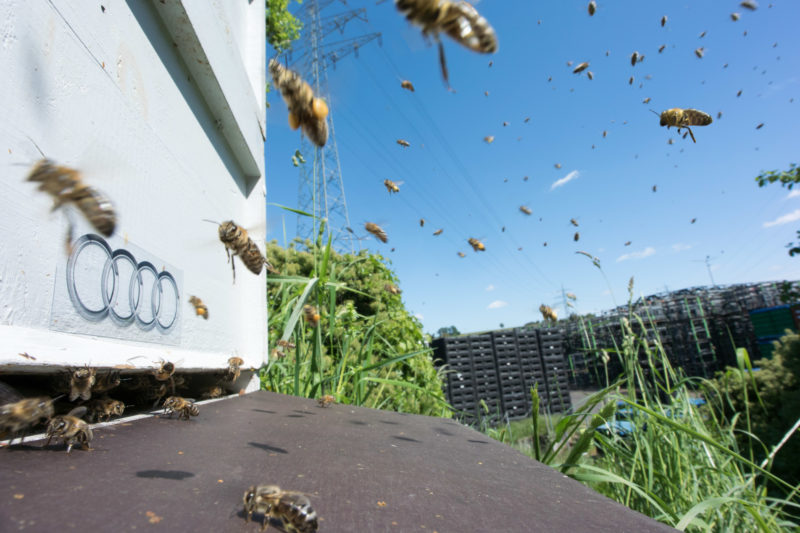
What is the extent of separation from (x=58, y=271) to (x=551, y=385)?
1236cm

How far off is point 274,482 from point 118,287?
91cm

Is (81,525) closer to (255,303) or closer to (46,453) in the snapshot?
(46,453)

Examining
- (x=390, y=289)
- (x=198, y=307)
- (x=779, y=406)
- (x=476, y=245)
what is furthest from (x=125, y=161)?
(x=779, y=406)

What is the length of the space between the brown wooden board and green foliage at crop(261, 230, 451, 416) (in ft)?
2.35

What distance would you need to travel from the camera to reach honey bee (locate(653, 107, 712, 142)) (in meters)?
3.13

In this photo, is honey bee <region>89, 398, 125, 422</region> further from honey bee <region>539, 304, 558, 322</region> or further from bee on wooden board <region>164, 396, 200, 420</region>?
honey bee <region>539, 304, 558, 322</region>

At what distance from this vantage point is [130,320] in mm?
1369

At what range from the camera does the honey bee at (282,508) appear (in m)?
0.61

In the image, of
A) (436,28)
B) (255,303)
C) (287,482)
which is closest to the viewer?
(287,482)

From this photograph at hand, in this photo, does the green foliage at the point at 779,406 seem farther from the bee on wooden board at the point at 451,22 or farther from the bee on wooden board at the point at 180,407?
the bee on wooden board at the point at 180,407

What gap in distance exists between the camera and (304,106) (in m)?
1.92

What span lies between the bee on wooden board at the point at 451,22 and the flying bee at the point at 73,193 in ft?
4.28

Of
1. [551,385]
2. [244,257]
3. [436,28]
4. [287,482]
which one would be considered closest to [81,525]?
[287,482]

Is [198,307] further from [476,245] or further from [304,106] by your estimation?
[476,245]
